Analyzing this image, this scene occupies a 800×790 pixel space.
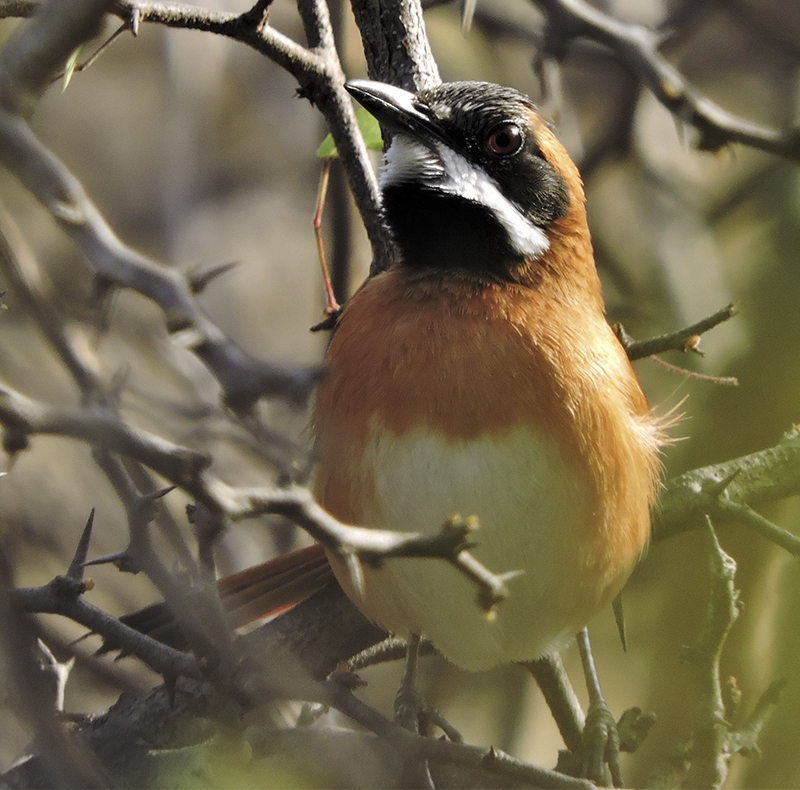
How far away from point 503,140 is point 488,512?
98cm

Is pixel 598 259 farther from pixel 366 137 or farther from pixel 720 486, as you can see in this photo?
pixel 720 486

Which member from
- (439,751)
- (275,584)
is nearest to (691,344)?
(439,751)

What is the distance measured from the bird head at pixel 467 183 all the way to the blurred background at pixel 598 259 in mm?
508

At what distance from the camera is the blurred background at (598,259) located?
252cm

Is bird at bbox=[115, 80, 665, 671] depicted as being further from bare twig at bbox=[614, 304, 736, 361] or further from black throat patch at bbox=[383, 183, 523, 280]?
bare twig at bbox=[614, 304, 736, 361]

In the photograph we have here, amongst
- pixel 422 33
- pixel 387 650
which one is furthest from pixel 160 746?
pixel 422 33

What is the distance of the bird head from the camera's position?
7.57 ft

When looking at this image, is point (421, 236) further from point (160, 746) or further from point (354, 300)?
point (160, 746)

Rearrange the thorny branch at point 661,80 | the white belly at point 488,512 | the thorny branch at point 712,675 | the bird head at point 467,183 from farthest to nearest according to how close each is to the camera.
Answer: the thorny branch at point 661,80, the bird head at point 467,183, the thorny branch at point 712,675, the white belly at point 488,512

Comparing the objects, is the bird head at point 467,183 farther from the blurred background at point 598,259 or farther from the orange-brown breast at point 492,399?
the blurred background at point 598,259

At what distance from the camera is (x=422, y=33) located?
262cm

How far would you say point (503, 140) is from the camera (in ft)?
7.81

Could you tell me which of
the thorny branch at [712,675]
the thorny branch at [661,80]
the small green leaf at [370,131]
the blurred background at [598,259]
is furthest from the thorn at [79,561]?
the thorny branch at [661,80]

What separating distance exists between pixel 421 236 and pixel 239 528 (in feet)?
7.14
